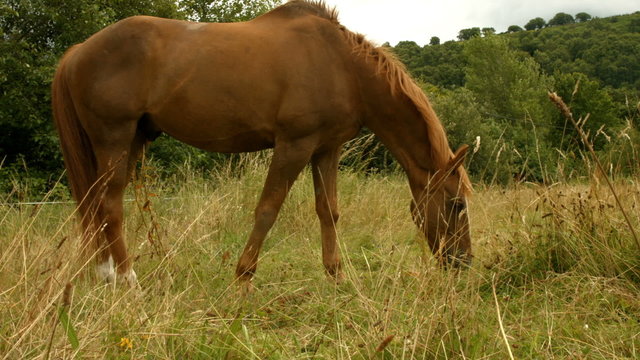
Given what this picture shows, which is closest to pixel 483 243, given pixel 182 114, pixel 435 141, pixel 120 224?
pixel 435 141

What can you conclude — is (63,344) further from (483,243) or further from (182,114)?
(483,243)

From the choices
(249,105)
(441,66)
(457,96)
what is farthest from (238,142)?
(441,66)

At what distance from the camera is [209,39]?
12.4 feet

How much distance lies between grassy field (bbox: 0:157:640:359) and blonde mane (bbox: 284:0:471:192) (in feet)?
2.20

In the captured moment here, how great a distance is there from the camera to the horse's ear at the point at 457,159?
3.50 metres

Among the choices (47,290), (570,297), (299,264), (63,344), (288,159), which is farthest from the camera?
(299,264)

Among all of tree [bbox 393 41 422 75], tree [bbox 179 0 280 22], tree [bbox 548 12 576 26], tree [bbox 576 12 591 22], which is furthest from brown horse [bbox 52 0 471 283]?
tree [bbox 576 12 591 22]

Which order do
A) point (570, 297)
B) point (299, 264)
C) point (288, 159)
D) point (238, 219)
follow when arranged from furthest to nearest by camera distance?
point (238, 219) < point (299, 264) < point (288, 159) < point (570, 297)

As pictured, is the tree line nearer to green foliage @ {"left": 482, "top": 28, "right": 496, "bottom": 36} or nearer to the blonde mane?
green foliage @ {"left": 482, "top": 28, "right": 496, "bottom": 36}

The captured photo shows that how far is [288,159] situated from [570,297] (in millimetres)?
1886

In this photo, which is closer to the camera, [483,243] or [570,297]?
[570,297]

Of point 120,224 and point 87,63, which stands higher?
point 87,63

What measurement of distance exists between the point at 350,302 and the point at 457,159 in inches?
48.2

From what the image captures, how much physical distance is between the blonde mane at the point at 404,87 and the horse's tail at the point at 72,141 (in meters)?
1.94
